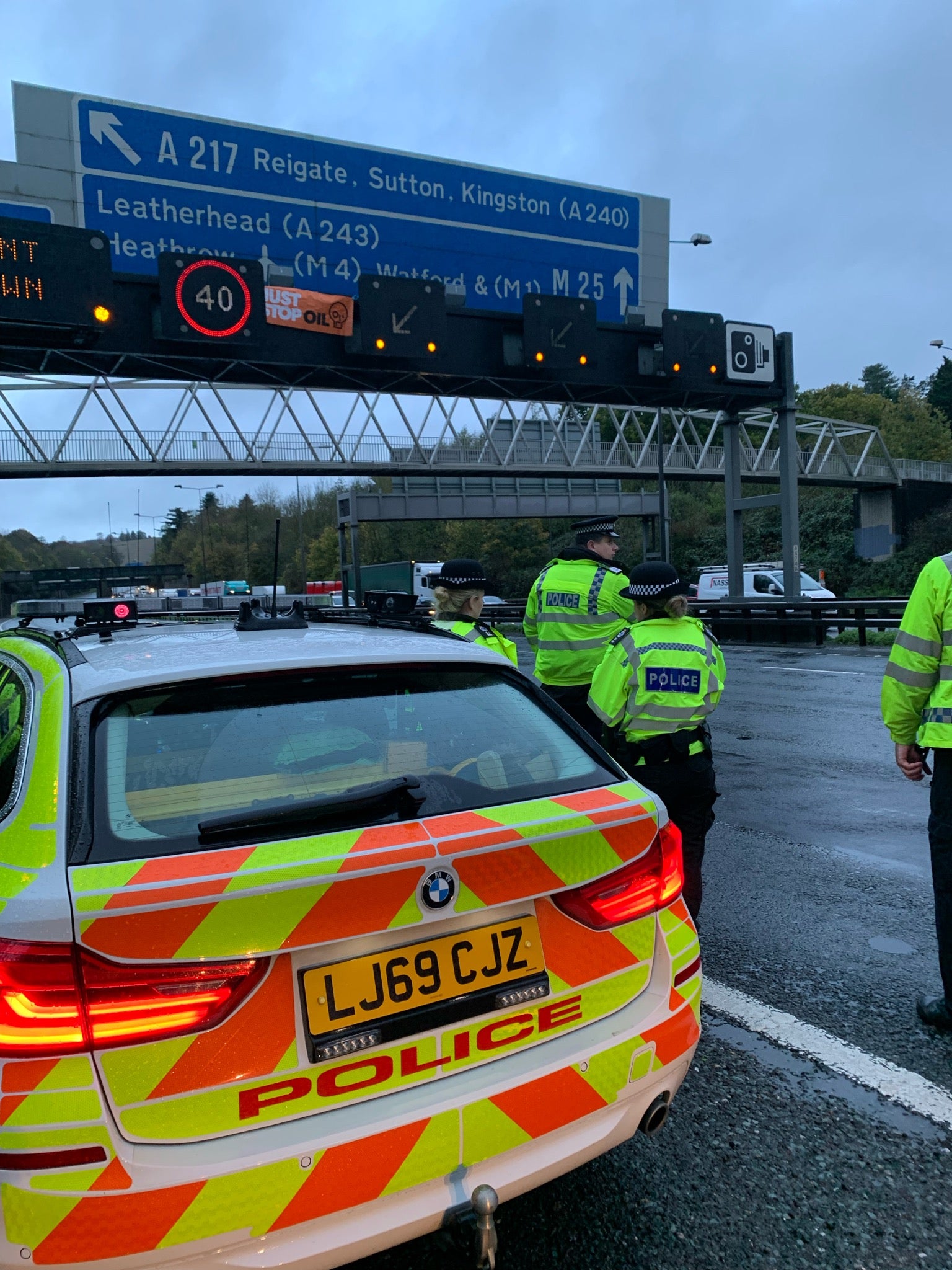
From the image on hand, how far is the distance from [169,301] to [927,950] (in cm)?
1246

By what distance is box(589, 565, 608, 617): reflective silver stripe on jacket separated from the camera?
5.27 meters

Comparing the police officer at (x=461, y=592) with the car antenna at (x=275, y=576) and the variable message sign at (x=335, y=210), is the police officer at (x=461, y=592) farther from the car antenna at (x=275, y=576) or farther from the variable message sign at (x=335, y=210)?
the variable message sign at (x=335, y=210)

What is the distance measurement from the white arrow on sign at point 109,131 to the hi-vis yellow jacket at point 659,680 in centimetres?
1615

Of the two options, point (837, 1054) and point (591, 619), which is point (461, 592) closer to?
point (591, 619)

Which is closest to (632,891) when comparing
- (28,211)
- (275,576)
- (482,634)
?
(275,576)

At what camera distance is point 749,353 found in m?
18.5

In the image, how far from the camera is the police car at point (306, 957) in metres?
1.62

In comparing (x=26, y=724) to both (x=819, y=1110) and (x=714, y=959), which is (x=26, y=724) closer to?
(x=819, y=1110)

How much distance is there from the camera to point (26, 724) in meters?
2.23

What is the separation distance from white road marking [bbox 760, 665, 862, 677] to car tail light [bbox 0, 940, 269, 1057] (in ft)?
46.5

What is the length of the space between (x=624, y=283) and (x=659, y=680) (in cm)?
1834

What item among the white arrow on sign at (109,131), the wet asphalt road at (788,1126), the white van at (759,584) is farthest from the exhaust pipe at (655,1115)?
the white van at (759,584)

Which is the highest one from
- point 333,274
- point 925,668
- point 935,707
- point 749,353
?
point 333,274

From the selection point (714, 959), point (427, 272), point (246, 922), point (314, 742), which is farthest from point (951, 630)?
point (427, 272)
